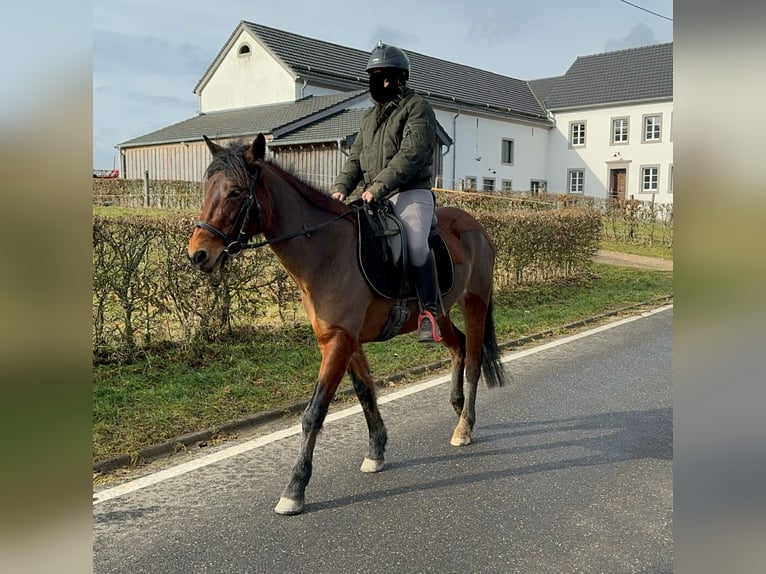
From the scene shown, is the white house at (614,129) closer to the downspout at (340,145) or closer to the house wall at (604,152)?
the house wall at (604,152)

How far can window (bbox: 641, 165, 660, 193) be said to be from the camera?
44.5 m

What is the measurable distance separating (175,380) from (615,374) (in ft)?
16.6

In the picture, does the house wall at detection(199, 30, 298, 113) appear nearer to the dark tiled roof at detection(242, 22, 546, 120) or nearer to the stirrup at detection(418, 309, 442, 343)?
the dark tiled roof at detection(242, 22, 546, 120)

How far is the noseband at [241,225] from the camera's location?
12.5ft

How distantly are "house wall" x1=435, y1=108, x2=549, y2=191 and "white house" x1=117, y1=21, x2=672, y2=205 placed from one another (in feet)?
0.25

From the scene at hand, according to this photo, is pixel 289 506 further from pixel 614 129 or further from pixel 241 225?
pixel 614 129

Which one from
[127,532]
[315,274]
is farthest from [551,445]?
[127,532]

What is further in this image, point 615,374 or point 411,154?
point 615,374

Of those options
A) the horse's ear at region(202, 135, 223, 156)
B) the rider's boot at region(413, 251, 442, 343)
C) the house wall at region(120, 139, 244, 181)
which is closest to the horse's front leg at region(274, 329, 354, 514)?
Answer: the rider's boot at region(413, 251, 442, 343)

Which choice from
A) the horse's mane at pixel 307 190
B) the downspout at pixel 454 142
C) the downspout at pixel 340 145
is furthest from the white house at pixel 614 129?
the horse's mane at pixel 307 190

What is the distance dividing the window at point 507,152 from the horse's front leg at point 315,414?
41.5 metres
